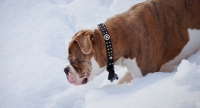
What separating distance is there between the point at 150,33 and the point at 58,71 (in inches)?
59.4

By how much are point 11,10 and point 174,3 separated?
11.3 feet

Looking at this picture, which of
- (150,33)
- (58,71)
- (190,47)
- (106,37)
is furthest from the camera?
(58,71)

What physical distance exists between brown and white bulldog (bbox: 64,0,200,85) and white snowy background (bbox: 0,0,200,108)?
207mm

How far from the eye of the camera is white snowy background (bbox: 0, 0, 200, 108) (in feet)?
5.56

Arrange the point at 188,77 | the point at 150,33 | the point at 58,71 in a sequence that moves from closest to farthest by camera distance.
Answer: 1. the point at 188,77
2. the point at 150,33
3. the point at 58,71

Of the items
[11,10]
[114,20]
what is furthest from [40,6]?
[114,20]

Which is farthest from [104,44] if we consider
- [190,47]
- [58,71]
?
[58,71]

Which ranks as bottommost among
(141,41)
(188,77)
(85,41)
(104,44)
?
(188,77)

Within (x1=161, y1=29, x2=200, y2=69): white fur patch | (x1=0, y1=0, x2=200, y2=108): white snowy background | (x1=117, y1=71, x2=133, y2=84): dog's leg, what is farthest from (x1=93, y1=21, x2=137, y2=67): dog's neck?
(x1=161, y1=29, x2=200, y2=69): white fur patch

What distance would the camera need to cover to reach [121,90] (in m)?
2.09

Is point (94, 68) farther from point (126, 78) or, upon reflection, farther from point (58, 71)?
point (58, 71)

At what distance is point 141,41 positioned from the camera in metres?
2.31

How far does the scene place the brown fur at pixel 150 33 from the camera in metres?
2.28

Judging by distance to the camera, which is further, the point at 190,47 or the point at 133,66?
the point at 190,47
